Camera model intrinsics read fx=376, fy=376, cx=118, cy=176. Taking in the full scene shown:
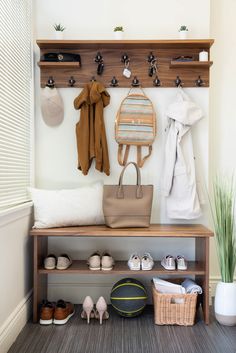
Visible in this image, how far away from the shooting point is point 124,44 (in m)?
2.85

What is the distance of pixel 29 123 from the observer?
287cm

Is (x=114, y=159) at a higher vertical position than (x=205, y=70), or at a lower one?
lower

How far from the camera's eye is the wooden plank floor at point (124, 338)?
7.20 ft

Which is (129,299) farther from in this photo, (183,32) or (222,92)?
(183,32)

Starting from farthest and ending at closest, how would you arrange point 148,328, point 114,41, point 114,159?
point 114,159, point 114,41, point 148,328

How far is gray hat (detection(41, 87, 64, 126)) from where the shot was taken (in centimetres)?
292

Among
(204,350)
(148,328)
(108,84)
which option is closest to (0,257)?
(148,328)

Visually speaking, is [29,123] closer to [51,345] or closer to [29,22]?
[29,22]

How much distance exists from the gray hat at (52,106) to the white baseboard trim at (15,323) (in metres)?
1.32

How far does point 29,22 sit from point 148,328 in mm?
2369

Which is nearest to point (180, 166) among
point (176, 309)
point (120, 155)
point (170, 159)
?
point (170, 159)

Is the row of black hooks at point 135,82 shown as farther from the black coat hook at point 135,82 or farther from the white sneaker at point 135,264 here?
the white sneaker at point 135,264

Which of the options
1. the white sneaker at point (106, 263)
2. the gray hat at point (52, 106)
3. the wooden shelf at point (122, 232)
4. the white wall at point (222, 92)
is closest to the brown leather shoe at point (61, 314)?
the white sneaker at point (106, 263)

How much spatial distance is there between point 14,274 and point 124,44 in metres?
1.83
